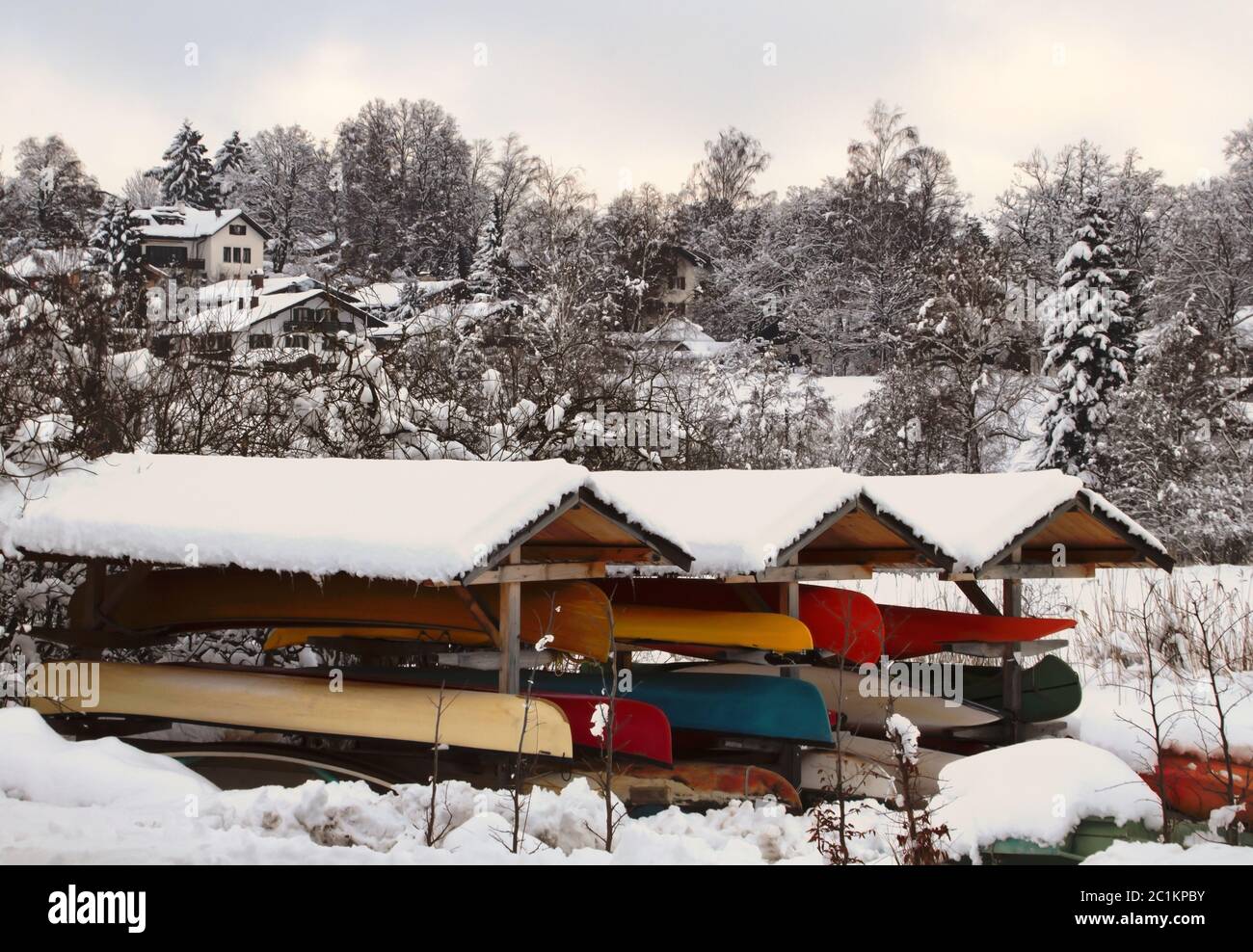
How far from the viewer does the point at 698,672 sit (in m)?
11.4

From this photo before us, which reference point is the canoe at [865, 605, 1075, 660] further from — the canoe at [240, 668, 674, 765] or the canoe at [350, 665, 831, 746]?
the canoe at [240, 668, 674, 765]

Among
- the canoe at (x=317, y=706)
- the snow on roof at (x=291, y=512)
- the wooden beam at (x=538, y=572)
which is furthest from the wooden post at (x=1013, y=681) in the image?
the snow on roof at (x=291, y=512)

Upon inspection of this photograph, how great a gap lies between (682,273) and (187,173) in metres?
37.6

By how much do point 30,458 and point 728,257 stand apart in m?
53.2

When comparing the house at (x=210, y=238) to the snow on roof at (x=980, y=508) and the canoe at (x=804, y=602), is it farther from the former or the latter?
the snow on roof at (x=980, y=508)

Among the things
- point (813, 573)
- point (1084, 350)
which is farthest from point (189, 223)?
point (813, 573)

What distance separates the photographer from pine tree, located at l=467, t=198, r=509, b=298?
146 feet

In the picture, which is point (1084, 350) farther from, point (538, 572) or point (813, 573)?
point (538, 572)

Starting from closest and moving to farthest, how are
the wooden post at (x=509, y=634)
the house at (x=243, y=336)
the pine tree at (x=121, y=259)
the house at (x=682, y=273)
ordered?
the wooden post at (x=509, y=634), the pine tree at (x=121, y=259), the house at (x=243, y=336), the house at (x=682, y=273)

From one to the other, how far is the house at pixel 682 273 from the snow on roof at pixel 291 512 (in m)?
47.4

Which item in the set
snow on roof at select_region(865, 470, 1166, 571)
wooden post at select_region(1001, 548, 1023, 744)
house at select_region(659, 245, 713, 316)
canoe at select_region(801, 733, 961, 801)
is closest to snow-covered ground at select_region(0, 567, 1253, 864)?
canoe at select_region(801, 733, 961, 801)

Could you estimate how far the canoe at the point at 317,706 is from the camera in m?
8.29

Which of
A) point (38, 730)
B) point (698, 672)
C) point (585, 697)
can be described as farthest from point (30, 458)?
point (698, 672)
